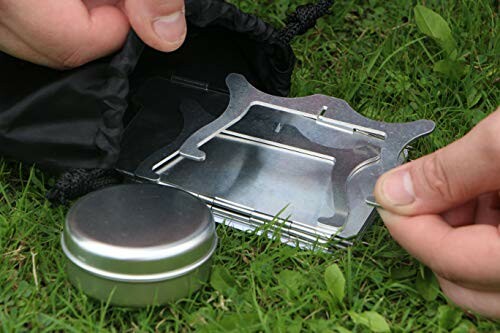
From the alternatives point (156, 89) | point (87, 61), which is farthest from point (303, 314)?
point (156, 89)

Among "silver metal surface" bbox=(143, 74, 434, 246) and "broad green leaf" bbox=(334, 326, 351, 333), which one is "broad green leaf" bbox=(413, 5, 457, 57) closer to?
"silver metal surface" bbox=(143, 74, 434, 246)

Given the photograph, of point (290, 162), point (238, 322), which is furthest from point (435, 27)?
point (238, 322)

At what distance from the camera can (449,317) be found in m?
1.49

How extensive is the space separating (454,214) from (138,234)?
570 mm

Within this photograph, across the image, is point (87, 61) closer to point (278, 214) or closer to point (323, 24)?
point (278, 214)

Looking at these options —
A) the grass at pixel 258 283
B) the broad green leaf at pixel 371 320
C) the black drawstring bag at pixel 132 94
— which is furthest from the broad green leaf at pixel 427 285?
the black drawstring bag at pixel 132 94

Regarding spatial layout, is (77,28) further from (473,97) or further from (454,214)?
(473,97)

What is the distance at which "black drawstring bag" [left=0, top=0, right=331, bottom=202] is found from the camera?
170 centimetres

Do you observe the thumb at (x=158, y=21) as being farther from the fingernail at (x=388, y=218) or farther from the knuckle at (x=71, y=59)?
the fingernail at (x=388, y=218)

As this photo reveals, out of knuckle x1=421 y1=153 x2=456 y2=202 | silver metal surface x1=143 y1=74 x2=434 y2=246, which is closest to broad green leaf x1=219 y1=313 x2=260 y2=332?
silver metal surface x1=143 y1=74 x2=434 y2=246

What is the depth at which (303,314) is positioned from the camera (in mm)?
1527

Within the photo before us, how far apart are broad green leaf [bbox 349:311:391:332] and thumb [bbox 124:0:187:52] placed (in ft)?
2.11

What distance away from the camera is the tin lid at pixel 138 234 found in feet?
4.74

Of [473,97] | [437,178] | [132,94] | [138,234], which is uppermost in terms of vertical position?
[437,178]
